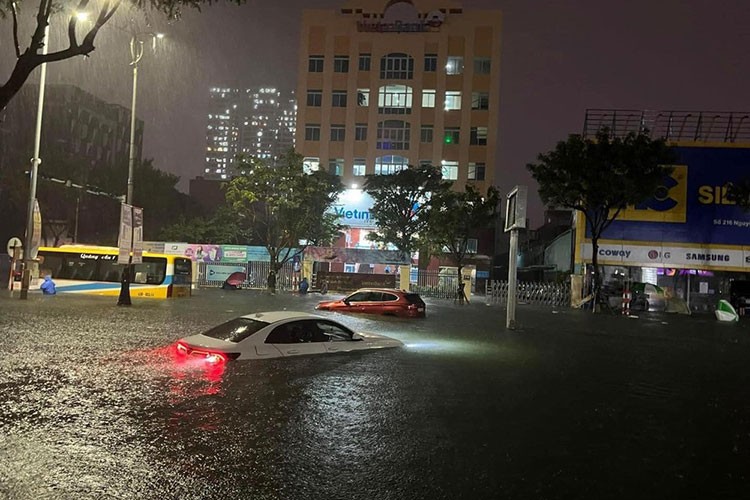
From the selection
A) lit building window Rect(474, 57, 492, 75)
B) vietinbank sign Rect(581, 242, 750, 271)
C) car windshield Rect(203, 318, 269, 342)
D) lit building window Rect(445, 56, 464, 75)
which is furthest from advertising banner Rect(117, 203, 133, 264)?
lit building window Rect(474, 57, 492, 75)

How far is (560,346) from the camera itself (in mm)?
15570

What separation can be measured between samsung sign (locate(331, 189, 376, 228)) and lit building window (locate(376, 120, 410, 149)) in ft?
40.0

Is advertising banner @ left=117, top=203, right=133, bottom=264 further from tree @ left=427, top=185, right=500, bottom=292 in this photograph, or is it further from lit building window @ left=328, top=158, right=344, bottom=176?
lit building window @ left=328, top=158, right=344, bottom=176

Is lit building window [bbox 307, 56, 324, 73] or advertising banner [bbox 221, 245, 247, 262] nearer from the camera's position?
advertising banner [bbox 221, 245, 247, 262]

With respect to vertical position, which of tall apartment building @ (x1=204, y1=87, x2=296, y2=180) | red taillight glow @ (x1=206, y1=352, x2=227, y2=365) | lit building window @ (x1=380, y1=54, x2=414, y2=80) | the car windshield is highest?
tall apartment building @ (x1=204, y1=87, x2=296, y2=180)

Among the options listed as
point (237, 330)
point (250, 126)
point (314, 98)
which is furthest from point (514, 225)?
point (250, 126)

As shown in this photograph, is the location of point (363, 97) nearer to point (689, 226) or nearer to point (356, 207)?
point (356, 207)

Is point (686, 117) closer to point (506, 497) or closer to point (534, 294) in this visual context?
point (534, 294)

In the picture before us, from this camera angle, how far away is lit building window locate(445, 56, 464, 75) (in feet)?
202

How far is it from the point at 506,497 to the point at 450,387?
178 inches

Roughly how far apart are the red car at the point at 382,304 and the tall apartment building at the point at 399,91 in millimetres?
38756

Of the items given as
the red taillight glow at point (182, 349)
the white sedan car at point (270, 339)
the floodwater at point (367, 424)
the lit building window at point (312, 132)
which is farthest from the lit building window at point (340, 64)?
the red taillight glow at point (182, 349)

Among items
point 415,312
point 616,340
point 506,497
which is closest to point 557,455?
point 506,497

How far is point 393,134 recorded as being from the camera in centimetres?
6169
